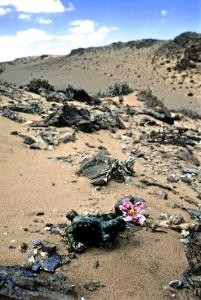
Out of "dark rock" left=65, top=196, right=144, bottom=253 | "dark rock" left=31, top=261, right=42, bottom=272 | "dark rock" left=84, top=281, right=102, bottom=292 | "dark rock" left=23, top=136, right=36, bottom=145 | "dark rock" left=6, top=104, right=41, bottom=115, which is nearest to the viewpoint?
"dark rock" left=84, top=281, right=102, bottom=292

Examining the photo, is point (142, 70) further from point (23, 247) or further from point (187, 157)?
point (23, 247)

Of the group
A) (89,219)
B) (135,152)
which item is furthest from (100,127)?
(89,219)

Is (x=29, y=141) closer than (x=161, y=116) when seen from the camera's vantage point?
Yes

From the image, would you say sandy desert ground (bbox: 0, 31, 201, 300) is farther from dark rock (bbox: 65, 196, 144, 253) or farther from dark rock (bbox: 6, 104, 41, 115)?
dark rock (bbox: 6, 104, 41, 115)

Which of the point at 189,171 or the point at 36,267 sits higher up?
the point at 36,267

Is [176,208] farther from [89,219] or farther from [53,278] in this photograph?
[53,278]

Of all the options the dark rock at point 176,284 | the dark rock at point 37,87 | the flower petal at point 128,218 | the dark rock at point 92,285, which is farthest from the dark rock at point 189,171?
the dark rock at point 37,87

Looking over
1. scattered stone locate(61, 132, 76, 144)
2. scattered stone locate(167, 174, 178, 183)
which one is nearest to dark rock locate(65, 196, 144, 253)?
scattered stone locate(167, 174, 178, 183)

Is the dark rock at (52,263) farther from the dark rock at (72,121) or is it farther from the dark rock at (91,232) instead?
the dark rock at (72,121)

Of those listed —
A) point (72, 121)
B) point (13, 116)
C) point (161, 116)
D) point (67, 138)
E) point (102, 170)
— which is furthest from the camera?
point (161, 116)

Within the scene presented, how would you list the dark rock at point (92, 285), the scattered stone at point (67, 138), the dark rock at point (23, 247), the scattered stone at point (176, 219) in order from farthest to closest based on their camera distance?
the scattered stone at point (67, 138) → the scattered stone at point (176, 219) → the dark rock at point (23, 247) → the dark rock at point (92, 285)

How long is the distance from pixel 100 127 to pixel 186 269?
6.21 metres

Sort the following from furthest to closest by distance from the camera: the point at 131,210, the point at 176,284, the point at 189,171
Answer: the point at 189,171, the point at 131,210, the point at 176,284

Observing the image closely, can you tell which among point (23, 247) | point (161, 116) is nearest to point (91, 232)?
point (23, 247)
